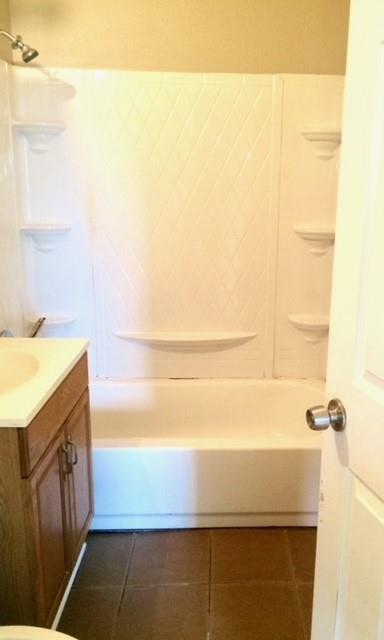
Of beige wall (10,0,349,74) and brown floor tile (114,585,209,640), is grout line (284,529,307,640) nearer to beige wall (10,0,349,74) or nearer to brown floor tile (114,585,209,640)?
brown floor tile (114,585,209,640)

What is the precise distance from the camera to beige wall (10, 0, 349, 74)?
96.2 inches

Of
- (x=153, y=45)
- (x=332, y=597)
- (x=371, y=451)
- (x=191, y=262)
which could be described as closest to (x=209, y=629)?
(x=332, y=597)

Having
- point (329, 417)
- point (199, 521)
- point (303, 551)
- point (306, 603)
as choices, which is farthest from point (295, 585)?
point (329, 417)

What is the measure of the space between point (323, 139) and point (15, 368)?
1.78 meters

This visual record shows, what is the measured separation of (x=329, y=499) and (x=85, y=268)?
6.21ft

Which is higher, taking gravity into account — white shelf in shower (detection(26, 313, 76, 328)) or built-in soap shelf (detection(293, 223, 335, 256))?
built-in soap shelf (detection(293, 223, 335, 256))

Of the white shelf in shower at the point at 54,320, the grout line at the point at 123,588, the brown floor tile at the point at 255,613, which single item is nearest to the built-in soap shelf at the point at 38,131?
the white shelf in shower at the point at 54,320

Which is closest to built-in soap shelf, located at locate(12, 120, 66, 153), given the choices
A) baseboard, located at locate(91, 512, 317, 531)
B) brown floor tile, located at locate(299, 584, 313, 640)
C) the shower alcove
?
the shower alcove

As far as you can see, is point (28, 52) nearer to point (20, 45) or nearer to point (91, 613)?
point (20, 45)

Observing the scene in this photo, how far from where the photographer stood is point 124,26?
8.07ft

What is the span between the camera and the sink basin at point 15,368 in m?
1.74

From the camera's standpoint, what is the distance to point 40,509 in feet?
4.72

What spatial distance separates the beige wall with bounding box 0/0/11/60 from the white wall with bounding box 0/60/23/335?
7 centimetres

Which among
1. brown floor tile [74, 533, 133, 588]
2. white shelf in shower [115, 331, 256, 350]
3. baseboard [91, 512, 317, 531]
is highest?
white shelf in shower [115, 331, 256, 350]
